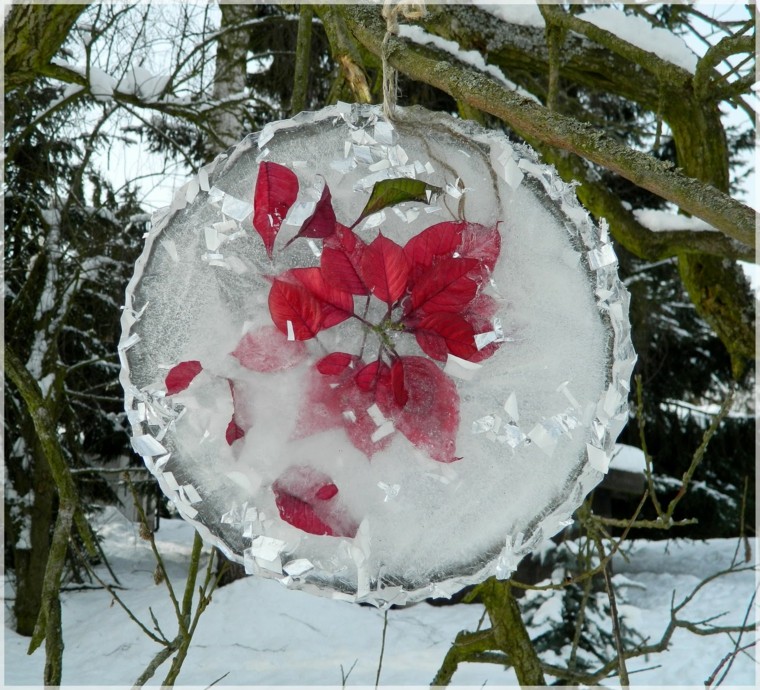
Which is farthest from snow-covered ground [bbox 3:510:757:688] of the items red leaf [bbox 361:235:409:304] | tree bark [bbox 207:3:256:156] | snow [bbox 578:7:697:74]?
red leaf [bbox 361:235:409:304]

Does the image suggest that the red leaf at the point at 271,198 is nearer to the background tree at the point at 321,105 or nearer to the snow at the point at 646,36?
the background tree at the point at 321,105

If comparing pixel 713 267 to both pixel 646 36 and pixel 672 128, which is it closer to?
pixel 672 128

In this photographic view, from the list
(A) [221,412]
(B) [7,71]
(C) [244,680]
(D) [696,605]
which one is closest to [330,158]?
(A) [221,412]

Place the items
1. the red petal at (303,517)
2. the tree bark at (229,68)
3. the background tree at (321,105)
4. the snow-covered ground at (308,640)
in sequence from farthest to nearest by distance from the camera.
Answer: the snow-covered ground at (308,640) → the tree bark at (229,68) → the background tree at (321,105) → the red petal at (303,517)

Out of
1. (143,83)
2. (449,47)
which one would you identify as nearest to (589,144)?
(449,47)

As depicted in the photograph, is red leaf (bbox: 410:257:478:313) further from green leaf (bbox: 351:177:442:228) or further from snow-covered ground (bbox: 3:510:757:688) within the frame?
snow-covered ground (bbox: 3:510:757:688)

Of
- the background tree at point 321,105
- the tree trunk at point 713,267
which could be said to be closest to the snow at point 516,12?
the background tree at point 321,105
